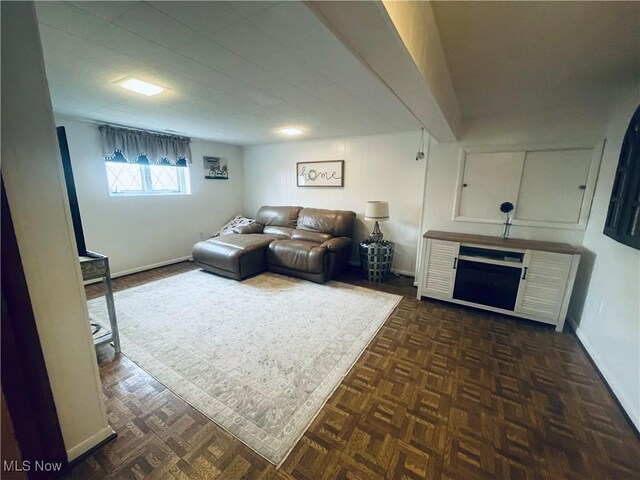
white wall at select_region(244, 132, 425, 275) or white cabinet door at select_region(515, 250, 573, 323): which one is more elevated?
white wall at select_region(244, 132, 425, 275)

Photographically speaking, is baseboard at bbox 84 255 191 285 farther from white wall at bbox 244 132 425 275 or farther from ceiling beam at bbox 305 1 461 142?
ceiling beam at bbox 305 1 461 142

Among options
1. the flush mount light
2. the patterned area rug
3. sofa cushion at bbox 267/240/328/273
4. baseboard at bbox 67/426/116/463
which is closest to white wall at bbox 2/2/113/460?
baseboard at bbox 67/426/116/463

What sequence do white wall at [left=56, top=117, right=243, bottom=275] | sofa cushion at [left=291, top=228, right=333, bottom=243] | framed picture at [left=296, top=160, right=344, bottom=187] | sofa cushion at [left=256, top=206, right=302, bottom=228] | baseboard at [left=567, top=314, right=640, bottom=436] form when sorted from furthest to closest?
sofa cushion at [left=256, top=206, right=302, bottom=228]
framed picture at [left=296, top=160, right=344, bottom=187]
sofa cushion at [left=291, top=228, right=333, bottom=243]
white wall at [left=56, top=117, right=243, bottom=275]
baseboard at [left=567, top=314, right=640, bottom=436]

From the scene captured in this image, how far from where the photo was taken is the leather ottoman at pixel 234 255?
3.54 meters

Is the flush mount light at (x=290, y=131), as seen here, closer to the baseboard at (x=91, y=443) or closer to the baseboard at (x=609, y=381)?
the baseboard at (x=91, y=443)

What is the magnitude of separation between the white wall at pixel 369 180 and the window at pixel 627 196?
1.85 metres

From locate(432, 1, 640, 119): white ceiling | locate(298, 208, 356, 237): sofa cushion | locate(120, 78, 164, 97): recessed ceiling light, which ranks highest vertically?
locate(432, 1, 640, 119): white ceiling

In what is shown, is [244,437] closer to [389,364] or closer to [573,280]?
[389,364]

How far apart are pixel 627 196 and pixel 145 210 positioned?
527 centimetres

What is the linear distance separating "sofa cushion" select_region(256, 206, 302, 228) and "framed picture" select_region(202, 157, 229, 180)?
1.03m

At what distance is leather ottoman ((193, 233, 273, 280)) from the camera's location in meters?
3.54

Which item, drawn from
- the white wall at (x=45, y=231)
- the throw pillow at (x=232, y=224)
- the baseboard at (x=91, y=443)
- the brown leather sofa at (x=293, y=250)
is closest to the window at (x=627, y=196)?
the brown leather sofa at (x=293, y=250)

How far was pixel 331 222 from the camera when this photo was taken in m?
4.05

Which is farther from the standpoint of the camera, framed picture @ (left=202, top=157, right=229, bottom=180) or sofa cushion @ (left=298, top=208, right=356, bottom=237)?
framed picture @ (left=202, top=157, right=229, bottom=180)
